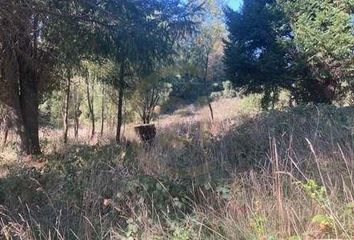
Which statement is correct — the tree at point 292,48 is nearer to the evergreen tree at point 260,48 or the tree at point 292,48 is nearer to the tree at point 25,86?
the evergreen tree at point 260,48

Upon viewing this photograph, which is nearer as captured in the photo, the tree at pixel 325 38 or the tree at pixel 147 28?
the tree at pixel 147 28

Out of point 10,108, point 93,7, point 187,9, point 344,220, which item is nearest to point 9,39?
point 93,7

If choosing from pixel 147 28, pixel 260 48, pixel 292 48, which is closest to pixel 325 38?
pixel 292 48

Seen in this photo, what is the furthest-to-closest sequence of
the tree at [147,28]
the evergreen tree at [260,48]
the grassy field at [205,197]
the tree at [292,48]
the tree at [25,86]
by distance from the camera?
the evergreen tree at [260,48], the tree at [292,48], the tree at [25,86], the tree at [147,28], the grassy field at [205,197]

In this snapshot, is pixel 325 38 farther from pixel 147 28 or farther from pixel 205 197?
pixel 205 197

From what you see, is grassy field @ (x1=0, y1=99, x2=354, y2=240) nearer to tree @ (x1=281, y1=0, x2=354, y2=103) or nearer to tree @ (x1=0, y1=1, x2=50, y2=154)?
tree @ (x1=0, y1=1, x2=50, y2=154)

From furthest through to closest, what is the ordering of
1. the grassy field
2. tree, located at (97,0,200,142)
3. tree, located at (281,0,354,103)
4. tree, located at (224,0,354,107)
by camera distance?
tree, located at (224,0,354,107) → tree, located at (281,0,354,103) → tree, located at (97,0,200,142) → the grassy field

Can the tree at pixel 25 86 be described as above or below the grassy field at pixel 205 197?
above

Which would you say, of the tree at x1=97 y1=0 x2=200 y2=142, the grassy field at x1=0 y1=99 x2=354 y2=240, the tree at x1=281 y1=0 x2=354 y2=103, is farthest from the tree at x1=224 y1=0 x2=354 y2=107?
the grassy field at x1=0 y1=99 x2=354 y2=240

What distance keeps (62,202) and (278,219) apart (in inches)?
121

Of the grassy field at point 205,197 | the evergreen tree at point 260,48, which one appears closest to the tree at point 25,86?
the grassy field at point 205,197

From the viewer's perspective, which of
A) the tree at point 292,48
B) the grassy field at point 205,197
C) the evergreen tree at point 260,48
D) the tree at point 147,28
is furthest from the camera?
the evergreen tree at point 260,48

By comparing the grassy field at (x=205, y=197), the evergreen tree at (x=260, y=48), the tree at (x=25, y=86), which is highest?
the evergreen tree at (x=260, y=48)

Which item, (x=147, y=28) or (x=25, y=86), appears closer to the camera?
(x=147, y=28)
